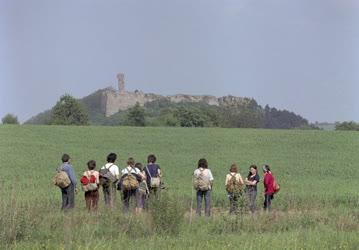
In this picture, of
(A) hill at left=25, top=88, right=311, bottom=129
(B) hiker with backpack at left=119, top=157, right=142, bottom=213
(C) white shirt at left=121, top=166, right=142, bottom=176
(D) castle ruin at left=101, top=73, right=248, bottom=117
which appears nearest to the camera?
(B) hiker with backpack at left=119, top=157, right=142, bottom=213

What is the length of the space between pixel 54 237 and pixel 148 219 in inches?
74.1

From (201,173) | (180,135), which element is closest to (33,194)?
(201,173)

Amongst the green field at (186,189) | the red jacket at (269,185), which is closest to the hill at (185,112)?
the green field at (186,189)

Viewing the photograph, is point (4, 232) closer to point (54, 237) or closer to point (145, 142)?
point (54, 237)

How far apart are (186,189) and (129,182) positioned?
8.31 m

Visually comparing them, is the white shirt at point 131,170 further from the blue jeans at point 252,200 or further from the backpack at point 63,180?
the blue jeans at point 252,200

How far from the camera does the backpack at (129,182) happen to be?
1459 cm

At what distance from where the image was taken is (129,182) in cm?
1470

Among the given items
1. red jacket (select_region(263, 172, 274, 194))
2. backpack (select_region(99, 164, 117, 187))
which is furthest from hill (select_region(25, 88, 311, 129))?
backpack (select_region(99, 164, 117, 187))

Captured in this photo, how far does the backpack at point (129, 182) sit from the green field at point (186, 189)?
0.89 m

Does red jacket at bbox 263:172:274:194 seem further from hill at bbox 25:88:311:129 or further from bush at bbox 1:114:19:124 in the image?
bush at bbox 1:114:19:124

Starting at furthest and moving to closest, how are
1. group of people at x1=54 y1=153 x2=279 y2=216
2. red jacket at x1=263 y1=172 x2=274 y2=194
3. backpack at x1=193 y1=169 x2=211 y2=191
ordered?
red jacket at x1=263 y1=172 x2=274 y2=194, backpack at x1=193 y1=169 x2=211 y2=191, group of people at x1=54 y1=153 x2=279 y2=216

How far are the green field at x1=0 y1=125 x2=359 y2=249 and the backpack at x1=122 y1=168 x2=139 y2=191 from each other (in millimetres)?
893

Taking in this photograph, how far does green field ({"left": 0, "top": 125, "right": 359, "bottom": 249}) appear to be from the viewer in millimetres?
9320
